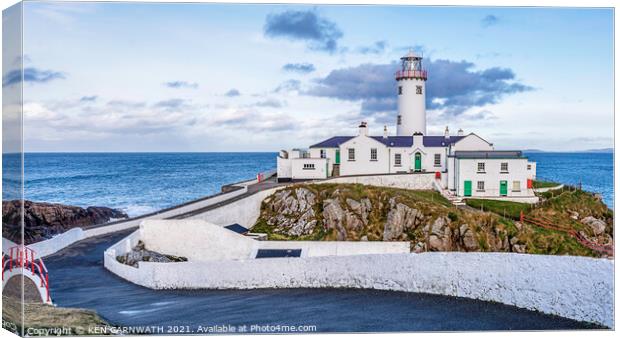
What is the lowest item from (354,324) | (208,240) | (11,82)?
(354,324)

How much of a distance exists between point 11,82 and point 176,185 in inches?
1845

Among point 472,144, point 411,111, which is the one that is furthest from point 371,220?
point 411,111

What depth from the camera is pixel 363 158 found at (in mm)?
26203

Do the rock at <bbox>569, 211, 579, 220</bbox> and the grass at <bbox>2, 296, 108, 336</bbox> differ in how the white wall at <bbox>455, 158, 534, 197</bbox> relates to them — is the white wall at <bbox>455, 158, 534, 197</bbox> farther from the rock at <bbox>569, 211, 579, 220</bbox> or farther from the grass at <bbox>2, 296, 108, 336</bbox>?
the grass at <bbox>2, 296, 108, 336</bbox>

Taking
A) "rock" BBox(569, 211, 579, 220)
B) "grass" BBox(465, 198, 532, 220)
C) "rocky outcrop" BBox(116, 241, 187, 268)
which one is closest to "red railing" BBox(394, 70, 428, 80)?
"grass" BBox(465, 198, 532, 220)

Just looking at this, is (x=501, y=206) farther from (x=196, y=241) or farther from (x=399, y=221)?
(x=196, y=241)

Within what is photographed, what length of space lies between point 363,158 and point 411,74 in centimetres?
502

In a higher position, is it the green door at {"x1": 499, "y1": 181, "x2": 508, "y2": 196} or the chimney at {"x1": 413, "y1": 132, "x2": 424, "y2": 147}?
the chimney at {"x1": 413, "y1": 132, "x2": 424, "y2": 147}

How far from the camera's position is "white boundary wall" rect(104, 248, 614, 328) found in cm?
1334

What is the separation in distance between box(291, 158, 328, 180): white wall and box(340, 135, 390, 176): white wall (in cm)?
78

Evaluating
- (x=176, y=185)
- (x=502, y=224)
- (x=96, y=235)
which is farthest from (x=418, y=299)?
(x=176, y=185)

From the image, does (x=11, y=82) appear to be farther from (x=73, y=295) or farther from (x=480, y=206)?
(x=480, y=206)

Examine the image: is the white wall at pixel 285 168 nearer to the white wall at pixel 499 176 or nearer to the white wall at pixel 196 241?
the white wall at pixel 499 176

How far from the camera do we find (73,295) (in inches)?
593
